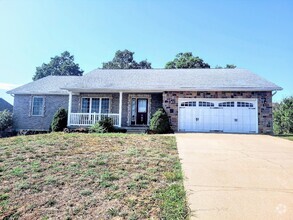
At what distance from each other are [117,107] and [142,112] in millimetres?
1864

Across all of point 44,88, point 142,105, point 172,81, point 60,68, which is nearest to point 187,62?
point 172,81

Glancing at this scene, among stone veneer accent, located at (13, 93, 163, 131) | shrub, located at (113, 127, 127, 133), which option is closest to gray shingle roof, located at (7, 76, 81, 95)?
stone veneer accent, located at (13, 93, 163, 131)

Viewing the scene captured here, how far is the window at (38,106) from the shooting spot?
17.4 meters

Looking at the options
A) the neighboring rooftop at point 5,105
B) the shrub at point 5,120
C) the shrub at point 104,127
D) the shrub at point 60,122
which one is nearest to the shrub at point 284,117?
the shrub at point 104,127

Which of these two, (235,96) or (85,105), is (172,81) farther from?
(85,105)

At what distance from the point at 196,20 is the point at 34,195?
44.2ft

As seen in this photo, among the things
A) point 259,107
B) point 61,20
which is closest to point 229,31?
point 259,107

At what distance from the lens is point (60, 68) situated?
42.6m

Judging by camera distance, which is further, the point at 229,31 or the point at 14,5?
the point at 229,31

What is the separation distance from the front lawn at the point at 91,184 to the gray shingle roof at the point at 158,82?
8.02m

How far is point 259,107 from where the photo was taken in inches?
548

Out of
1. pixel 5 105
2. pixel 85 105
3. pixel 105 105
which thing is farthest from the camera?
pixel 5 105

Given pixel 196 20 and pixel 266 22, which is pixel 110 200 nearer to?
pixel 196 20

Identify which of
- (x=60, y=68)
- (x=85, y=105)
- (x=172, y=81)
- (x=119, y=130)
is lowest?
(x=119, y=130)
